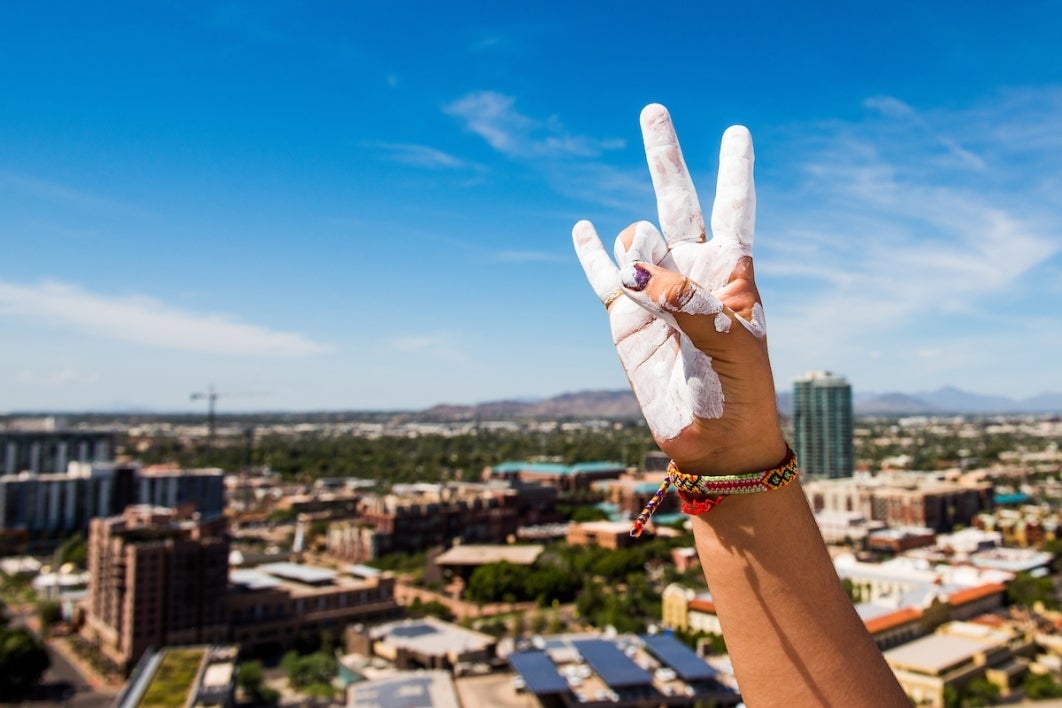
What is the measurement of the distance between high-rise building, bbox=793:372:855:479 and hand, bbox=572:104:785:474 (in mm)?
41629

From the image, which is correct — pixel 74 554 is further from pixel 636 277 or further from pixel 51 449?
pixel 636 277

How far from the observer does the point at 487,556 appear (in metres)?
22.6

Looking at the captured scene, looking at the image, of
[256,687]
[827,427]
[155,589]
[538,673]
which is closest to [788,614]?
[538,673]

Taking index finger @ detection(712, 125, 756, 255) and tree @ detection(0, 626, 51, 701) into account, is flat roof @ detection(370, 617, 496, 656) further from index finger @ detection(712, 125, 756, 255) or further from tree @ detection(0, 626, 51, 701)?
index finger @ detection(712, 125, 756, 255)

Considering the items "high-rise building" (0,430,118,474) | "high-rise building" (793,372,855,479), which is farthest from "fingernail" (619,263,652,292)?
"high-rise building" (0,430,118,474)

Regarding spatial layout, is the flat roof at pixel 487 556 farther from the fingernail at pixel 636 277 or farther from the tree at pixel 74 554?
the fingernail at pixel 636 277

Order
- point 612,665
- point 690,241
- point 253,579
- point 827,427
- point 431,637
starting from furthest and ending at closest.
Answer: point 827,427 < point 253,579 < point 431,637 < point 612,665 < point 690,241

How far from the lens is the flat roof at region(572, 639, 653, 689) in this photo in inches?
497

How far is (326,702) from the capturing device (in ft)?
44.5

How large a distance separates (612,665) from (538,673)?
1.29 m

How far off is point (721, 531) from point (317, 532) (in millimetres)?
30317

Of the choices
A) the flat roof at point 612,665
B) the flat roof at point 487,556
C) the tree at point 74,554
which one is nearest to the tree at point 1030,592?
the flat roof at point 612,665

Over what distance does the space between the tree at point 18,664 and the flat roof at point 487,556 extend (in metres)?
10.3

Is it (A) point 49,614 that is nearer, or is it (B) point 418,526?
(A) point 49,614
